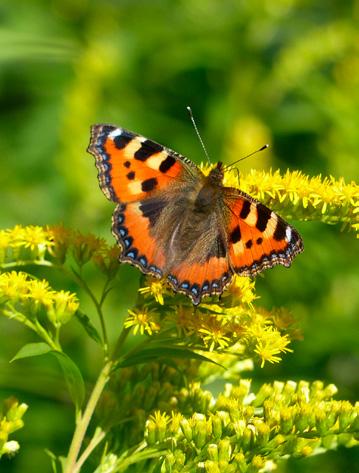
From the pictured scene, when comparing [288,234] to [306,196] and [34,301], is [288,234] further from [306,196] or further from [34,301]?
[34,301]

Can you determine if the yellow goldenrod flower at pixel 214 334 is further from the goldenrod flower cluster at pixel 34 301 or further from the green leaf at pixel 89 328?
the goldenrod flower cluster at pixel 34 301

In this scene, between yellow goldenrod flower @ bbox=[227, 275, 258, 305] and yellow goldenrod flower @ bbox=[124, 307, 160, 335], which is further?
yellow goldenrod flower @ bbox=[227, 275, 258, 305]

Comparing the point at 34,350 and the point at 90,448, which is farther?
the point at 90,448

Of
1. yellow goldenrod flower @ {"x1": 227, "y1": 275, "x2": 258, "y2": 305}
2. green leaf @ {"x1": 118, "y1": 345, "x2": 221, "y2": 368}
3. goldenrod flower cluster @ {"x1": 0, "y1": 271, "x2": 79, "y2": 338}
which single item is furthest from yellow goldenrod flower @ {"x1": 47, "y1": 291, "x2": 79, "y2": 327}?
yellow goldenrod flower @ {"x1": 227, "y1": 275, "x2": 258, "y2": 305}

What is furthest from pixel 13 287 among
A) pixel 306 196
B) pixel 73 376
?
pixel 306 196

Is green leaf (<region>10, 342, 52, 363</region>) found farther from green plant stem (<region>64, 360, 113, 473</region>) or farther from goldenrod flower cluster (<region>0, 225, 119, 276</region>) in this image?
goldenrod flower cluster (<region>0, 225, 119, 276</region>)

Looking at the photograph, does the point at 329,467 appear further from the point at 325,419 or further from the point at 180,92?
the point at 180,92
